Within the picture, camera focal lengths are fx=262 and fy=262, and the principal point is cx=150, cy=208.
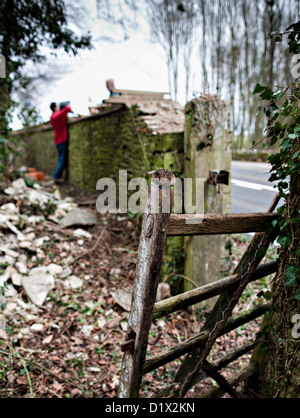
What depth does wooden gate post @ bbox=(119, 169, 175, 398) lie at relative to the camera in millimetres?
1124

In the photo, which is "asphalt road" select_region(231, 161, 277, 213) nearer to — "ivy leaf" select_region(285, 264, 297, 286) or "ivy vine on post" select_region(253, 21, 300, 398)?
"ivy vine on post" select_region(253, 21, 300, 398)

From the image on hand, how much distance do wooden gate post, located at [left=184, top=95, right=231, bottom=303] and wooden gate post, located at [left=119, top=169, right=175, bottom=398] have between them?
6.76 feet

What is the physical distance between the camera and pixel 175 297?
1.35 meters

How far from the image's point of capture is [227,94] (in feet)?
9.81

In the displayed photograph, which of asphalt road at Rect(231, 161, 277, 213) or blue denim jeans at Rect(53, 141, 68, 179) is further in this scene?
blue denim jeans at Rect(53, 141, 68, 179)

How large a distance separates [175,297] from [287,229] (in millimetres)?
726

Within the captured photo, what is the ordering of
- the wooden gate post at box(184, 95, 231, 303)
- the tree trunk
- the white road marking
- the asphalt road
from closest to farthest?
the tree trunk
the wooden gate post at box(184, 95, 231, 303)
the asphalt road
the white road marking

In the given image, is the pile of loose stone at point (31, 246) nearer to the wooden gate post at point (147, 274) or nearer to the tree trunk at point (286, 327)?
the wooden gate post at point (147, 274)

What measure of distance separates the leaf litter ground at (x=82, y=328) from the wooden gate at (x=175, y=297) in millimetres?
1161

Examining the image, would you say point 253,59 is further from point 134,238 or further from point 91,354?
point 91,354

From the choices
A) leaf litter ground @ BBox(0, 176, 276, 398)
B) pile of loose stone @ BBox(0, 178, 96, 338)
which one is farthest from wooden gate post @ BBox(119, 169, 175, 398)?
pile of loose stone @ BBox(0, 178, 96, 338)

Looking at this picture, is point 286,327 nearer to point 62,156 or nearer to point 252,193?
point 252,193

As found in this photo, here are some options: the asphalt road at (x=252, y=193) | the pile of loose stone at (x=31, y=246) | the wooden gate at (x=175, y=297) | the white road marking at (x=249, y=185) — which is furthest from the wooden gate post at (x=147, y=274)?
the white road marking at (x=249, y=185)

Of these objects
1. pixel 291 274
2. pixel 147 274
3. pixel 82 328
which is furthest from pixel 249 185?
pixel 147 274
